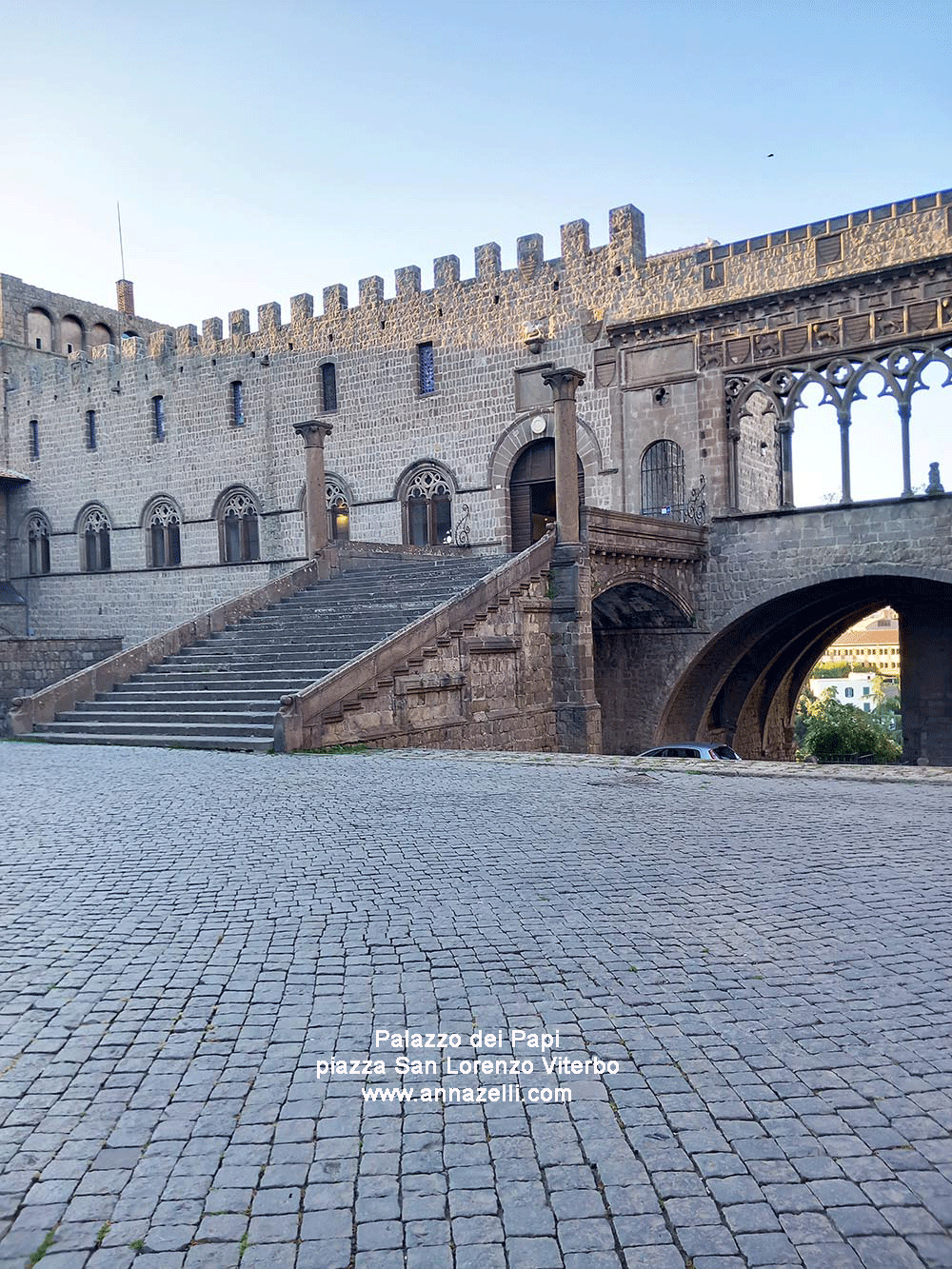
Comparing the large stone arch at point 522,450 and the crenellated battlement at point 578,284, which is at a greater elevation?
the crenellated battlement at point 578,284

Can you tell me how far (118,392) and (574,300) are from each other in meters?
16.5

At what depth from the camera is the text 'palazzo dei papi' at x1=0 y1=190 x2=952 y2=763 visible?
1602 cm

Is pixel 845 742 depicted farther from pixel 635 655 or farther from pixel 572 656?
pixel 572 656

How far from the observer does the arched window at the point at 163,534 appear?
32406 millimetres

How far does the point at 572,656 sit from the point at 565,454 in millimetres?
3336

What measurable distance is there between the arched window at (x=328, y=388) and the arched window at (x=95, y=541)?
9603 millimetres

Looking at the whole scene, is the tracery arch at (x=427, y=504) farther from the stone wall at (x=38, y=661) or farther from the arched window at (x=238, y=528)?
the stone wall at (x=38, y=661)

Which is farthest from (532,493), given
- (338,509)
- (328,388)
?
(328,388)

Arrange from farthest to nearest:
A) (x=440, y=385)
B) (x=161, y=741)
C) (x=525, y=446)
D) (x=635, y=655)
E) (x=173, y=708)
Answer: (x=440, y=385) < (x=525, y=446) < (x=635, y=655) < (x=173, y=708) < (x=161, y=741)

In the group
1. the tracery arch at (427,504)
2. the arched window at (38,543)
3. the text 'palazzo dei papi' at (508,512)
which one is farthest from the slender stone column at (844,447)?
the arched window at (38,543)

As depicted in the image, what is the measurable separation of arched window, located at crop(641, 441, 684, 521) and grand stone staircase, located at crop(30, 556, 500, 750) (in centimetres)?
548

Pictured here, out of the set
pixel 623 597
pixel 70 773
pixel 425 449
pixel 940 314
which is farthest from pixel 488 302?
pixel 70 773

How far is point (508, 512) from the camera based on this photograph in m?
25.4

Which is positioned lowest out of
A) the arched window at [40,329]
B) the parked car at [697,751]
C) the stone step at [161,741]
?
the parked car at [697,751]
